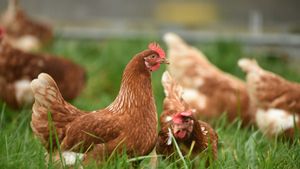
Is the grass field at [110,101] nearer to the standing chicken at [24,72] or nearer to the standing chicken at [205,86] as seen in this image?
the standing chicken at [24,72]

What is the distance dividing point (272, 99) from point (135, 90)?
2038 mm

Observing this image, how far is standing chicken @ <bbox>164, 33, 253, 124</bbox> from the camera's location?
6.09 m

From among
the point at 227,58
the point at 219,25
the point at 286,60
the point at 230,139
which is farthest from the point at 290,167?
the point at 219,25

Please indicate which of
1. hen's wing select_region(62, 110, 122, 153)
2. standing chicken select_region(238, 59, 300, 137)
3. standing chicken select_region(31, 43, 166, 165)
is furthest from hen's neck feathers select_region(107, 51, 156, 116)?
standing chicken select_region(238, 59, 300, 137)

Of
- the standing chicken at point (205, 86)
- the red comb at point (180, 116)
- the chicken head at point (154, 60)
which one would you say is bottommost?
the standing chicken at point (205, 86)

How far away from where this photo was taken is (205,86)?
6375mm

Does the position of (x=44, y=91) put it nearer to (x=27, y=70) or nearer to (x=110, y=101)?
(x=27, y=70)

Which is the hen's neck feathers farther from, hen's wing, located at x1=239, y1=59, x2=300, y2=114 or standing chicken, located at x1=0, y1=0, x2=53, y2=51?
standing chicken, located at x1=0, y1=0, x2=53, y2=51

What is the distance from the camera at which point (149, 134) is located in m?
3.63

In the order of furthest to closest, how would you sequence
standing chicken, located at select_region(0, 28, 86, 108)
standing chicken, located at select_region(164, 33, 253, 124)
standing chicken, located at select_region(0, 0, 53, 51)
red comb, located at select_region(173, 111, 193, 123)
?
1. standing chicken, located at select_region(0, 0, 53, 51)
2. standing chicken, located at select_region(164, 33, 253, 124)
3. standing chicken, located at select_region(0, 28, 86, 108)
4. red comb, located at select_region(173, 111, 193, 123)

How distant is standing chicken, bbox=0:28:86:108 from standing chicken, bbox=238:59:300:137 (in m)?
1.65

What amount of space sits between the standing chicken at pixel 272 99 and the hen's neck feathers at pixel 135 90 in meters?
1.69

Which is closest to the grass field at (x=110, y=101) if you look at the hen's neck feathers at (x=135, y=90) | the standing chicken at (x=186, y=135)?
the standing chicken at (x=186, y=135)

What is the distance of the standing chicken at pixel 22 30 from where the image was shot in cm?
843
